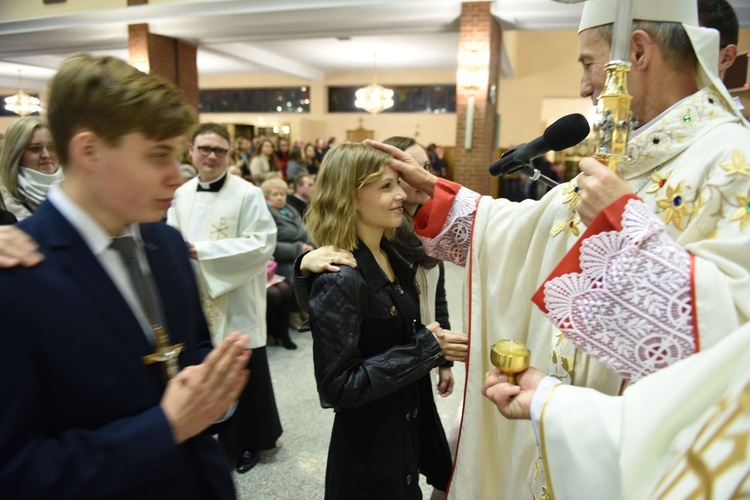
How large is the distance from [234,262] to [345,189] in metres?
1.23

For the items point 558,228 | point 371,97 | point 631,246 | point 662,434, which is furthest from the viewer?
point 371,97

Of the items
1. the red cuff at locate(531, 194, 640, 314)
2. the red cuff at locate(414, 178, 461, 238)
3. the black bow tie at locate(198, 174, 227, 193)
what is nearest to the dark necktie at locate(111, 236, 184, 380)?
the red cuff at locate(531, 194, 640, 314)

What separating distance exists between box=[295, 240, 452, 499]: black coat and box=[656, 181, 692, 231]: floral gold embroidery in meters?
Answer: 0.76

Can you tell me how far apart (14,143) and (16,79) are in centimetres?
1703

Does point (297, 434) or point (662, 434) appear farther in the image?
point (297, 434)

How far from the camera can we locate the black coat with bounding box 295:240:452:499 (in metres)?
1.47

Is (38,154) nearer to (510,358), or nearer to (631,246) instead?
(510,358)

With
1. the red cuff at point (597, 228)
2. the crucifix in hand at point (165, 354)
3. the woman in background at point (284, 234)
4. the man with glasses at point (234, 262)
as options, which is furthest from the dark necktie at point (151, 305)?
the woman in background at point (284, 234)

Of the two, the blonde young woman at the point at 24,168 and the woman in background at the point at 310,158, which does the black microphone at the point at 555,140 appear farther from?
the woman in background at the point at 310,158

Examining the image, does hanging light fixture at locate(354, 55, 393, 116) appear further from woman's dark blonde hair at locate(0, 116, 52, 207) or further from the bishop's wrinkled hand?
the bishop's wrinkled hand

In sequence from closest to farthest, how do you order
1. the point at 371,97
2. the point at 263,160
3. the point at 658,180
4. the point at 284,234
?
the point at 658,180
the point at 284,234
the point at 263,160
the point at 371,97

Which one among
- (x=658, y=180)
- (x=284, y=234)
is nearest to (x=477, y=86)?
(x=284, y=234)

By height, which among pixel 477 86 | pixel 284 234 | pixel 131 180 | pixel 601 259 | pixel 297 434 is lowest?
pixel 297 434

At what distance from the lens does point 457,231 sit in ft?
5.40
